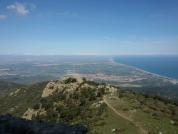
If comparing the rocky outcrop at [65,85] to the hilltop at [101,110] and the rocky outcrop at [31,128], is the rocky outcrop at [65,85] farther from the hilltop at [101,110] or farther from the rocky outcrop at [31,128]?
the rocky outcrop at [31,128]

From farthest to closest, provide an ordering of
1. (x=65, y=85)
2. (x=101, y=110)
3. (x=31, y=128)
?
(x=65, y=85)
(x=101, y=110)
(x=31, y=128)

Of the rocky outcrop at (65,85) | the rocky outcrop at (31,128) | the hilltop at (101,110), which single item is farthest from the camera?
the rocky outcrop at (65,85)

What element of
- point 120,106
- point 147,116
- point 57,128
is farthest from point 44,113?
point 57,128

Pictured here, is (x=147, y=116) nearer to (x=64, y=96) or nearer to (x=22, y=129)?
(x=64, y=96)

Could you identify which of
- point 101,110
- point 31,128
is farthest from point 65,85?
point 31,128

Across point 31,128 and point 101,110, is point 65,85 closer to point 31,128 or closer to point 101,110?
point 101,110

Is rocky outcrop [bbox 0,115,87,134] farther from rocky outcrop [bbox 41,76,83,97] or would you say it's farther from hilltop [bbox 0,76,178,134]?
rocky outcrop [bbox 41,76,83,97]

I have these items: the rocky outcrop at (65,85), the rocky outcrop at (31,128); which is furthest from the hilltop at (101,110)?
the rocky outcrop at (31,128)
